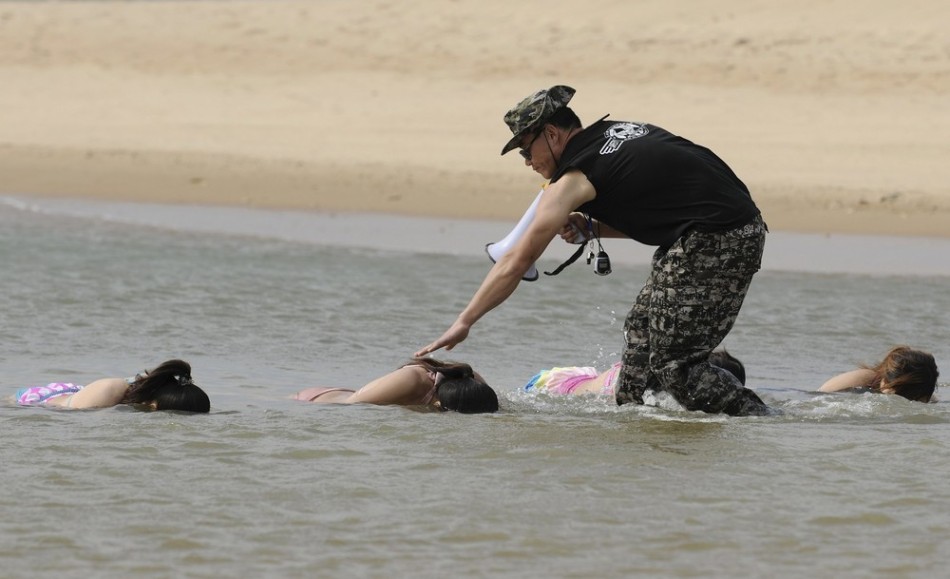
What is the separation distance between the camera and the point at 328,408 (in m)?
6.14

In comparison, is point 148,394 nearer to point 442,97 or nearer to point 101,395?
point 101,395

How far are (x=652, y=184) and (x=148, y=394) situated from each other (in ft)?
7.06

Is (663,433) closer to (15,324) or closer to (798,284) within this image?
(15,324)

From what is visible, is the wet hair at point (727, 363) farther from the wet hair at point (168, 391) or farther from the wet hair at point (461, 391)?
the wet hair at point (168, 391)

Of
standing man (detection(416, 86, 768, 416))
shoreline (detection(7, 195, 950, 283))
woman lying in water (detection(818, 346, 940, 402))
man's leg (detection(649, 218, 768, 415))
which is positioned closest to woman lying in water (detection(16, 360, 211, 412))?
standing man (detection(416, 86, 768, 416))

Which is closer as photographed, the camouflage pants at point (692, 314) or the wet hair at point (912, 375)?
the camouflage pants at point (692, 314)

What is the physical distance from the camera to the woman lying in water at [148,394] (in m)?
6.02

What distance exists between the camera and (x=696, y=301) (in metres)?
5.62

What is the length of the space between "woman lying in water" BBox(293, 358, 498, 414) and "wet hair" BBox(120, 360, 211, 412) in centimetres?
53

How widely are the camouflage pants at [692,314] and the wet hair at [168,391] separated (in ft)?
5.55

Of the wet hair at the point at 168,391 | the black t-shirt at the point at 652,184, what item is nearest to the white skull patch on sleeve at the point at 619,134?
the black t-shirt at the point at 652,184

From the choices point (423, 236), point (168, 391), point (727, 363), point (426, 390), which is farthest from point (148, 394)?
point (423, 236)

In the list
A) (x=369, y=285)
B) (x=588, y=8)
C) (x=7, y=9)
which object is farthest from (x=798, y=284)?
(x=7, y=9)

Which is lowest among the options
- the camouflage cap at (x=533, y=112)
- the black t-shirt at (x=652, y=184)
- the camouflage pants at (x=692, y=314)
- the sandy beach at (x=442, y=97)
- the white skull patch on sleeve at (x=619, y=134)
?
the camouflage pants at (x=692, y=314)
